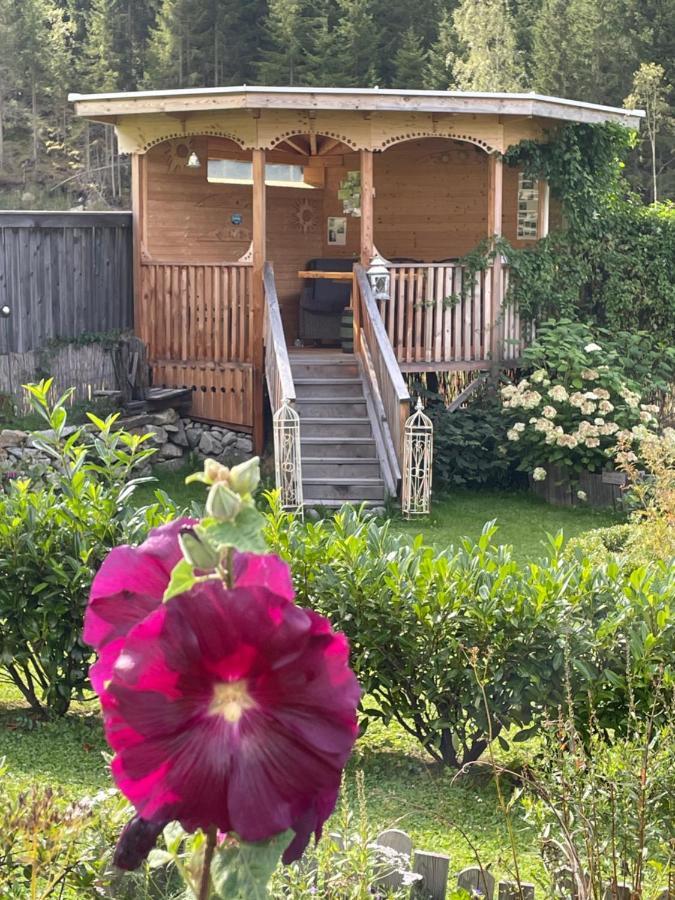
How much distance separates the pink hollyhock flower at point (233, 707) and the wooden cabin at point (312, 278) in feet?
36.7

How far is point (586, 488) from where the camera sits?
13828 mm

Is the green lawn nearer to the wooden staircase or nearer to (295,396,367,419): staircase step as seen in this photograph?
the wooden staircase

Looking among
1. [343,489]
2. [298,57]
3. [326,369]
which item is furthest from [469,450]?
[298,57]

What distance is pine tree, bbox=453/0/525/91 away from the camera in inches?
1646

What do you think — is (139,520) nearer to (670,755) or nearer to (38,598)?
(38,598)

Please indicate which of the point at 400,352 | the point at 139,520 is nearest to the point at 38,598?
the point at 139,520

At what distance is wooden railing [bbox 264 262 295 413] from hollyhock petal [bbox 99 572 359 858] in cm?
1118

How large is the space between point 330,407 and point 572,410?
102 inches

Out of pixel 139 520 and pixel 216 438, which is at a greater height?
pixel 139 520

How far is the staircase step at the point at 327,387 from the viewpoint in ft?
47.6

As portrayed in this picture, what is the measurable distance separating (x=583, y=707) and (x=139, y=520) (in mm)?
2258

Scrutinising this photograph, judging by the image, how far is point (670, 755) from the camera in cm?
397

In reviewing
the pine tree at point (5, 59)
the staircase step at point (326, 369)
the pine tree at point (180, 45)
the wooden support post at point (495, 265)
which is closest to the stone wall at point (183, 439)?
the staircase step at point (326, 369)

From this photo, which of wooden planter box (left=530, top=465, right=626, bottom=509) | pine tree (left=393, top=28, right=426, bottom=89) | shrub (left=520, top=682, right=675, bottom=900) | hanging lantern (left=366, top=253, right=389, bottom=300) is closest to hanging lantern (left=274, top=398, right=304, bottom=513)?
hanging lantern (left=366, top=253, right=389, bottom=300)
